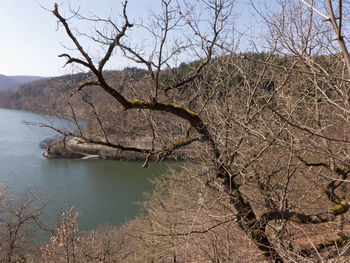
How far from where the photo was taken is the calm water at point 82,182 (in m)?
13.5

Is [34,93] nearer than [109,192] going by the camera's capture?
No

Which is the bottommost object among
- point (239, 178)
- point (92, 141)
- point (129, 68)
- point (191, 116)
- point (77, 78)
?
point (239, 178)

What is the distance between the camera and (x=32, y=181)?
16.9 metres

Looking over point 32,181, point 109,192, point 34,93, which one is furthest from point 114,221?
point 34,93

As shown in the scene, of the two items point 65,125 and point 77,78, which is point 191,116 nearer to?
point 77,78

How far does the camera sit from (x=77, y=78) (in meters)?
3.26

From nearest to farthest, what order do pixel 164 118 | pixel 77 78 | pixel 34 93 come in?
pixel 77 78, pixel 164 118, pixel 34 93

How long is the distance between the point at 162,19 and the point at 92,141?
1751mm

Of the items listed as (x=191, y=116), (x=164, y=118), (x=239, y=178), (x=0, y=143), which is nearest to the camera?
(x=191, y=116)

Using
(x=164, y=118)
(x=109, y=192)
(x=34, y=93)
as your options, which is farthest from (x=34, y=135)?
(x=34, y=93)

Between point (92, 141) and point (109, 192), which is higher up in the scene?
point (92, 141)

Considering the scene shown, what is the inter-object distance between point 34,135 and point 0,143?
551cm

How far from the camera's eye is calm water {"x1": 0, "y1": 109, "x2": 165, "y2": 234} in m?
13.5

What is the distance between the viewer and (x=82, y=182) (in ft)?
57.6
